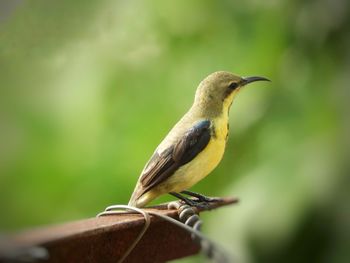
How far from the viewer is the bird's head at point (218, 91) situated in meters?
4.39

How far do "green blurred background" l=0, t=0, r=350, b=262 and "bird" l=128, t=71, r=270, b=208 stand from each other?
1379mm

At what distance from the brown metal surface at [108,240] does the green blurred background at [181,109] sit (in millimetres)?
2240

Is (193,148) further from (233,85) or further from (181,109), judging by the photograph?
(181,109)

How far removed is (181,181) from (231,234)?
5.89ft

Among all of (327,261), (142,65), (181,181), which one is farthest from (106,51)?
(181,181)

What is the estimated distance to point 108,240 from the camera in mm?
2686

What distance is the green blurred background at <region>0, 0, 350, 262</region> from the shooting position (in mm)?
5621

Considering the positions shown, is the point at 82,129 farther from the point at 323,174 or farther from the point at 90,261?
the point at 90,261

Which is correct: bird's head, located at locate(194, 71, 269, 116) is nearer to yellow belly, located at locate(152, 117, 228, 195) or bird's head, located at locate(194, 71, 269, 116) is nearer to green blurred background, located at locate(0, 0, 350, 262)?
yellow belly, located at locate(152, 117, 228, 195)

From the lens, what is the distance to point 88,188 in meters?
6.83

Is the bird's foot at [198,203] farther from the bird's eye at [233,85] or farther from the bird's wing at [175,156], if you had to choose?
the bird's eye at [233,85]

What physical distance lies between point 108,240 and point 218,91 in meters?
1.87

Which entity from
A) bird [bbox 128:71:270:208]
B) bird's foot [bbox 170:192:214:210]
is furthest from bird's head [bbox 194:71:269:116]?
bird's foot [bbox 170:192:214:210]

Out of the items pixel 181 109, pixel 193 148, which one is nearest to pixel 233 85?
pixel 193 148
